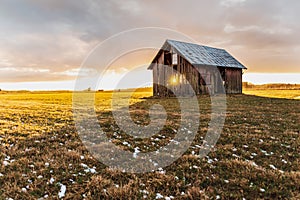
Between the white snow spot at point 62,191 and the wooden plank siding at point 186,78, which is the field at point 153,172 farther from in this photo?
the wooden plank siding at point 186,78

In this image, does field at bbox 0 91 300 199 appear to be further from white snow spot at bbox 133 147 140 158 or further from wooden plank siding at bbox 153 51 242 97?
wooden plank siding at bbox 153 51 242 97

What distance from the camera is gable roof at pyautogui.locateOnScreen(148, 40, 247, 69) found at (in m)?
30.6

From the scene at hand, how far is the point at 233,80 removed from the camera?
119 ft

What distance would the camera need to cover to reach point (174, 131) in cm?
904

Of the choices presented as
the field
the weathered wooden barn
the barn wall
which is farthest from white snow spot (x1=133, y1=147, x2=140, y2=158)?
the barn wall

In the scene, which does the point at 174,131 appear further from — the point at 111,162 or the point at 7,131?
the point at 7,131

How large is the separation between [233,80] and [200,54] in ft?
24.3

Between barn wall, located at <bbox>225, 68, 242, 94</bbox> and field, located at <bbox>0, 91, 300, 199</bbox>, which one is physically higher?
barn wall, located at <bbox>225, 68, 242, 94</bbox>

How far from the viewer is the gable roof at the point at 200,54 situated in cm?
3064

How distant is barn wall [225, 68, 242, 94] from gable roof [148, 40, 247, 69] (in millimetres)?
858

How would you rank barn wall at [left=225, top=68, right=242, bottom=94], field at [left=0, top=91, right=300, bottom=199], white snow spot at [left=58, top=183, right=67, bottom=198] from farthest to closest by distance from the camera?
1. barn wall at [left=225, top=68, right=242, bottom=94]
2. field at [left=0, top=91, right=300, bottom=199]
3. white snow spot at [left=58, top=183, right=67, bottom=198]

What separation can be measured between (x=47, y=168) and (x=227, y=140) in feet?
18.6

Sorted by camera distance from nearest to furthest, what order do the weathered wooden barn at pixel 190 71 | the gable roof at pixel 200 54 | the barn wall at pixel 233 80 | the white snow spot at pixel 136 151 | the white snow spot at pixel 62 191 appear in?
the white snow spot at pixel 62 191 < the white snow spot at pixel 136 151 < the gable roof at pixel 200 54 < the weathered wooden barn at pixel 190 71 < the barn wall at pixel 233 80

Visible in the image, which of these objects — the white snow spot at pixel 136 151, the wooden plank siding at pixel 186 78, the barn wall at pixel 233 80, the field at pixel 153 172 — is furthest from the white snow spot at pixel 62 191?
the barn wall at pixel 233 80
